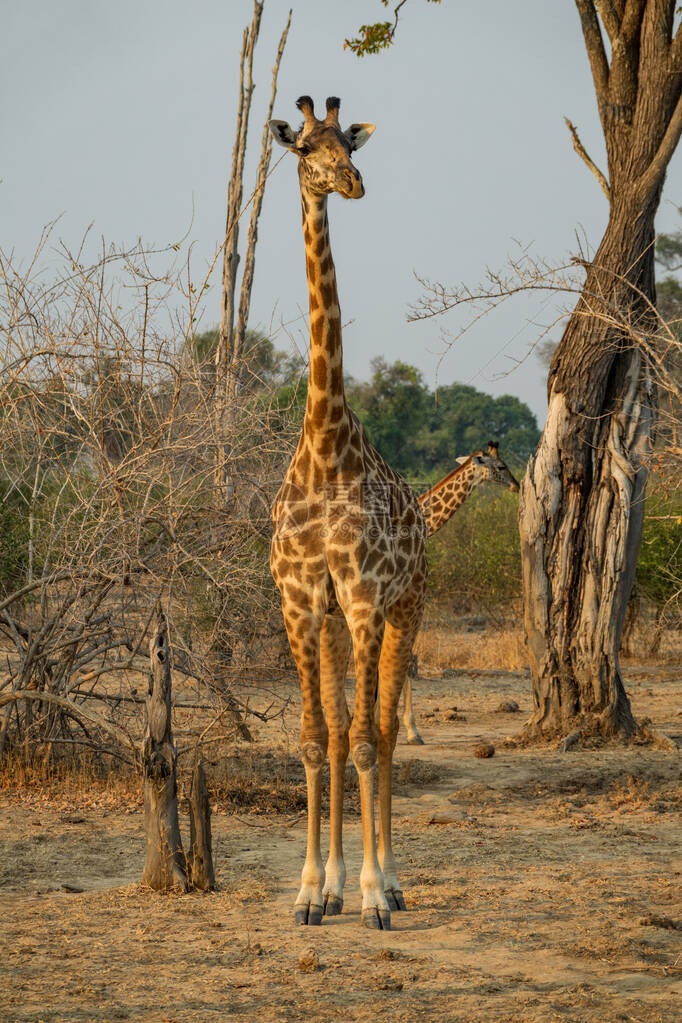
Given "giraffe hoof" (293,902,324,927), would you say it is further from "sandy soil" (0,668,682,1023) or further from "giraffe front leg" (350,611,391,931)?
"giraffe front leg" (350,611,391,931)

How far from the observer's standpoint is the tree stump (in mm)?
5531

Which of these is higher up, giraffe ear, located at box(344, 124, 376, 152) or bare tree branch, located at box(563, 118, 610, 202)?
bare tree branch, located at box(563, 118, 610, 202)

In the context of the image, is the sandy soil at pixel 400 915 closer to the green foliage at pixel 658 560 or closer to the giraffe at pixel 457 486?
the giraffe at pixel 457 486

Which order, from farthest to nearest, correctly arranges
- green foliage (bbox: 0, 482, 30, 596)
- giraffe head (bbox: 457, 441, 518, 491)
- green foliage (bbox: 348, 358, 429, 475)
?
green foliage (bbox: 348, 358, 429, 475) < giraffe head (bbox: 457, 441, 518, 491) < green foliage (bbox: 0, 482, 30, 596)

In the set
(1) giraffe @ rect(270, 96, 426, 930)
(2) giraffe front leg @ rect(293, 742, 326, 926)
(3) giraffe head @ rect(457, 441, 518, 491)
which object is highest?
(3) giraffe head @ rect(457, 441, 518, 491)

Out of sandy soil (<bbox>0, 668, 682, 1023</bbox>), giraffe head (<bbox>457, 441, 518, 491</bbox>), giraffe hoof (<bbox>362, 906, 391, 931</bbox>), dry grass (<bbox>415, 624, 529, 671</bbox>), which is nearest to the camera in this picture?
sandy soil (<bbox>0, 668, 682, 1023</bbox>)

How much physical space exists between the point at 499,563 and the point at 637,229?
31.4 feet

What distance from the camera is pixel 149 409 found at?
764 centimetres

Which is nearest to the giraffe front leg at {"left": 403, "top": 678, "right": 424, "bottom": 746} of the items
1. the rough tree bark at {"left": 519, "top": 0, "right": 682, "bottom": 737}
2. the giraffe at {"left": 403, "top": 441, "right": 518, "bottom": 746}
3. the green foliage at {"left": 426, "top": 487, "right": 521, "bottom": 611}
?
the rough tree bark at {"left": 519, "top": 0, "right": 682, "bottom": 737}

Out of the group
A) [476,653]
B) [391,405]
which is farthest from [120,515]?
[391,405]

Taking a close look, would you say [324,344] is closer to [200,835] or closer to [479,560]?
[200,835]

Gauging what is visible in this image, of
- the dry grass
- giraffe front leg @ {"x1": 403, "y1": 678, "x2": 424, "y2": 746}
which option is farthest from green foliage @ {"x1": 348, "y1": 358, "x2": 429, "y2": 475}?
giraffe front leg @ {"x1": 403, "y1": 678, "x2": 424, "y2": 746}

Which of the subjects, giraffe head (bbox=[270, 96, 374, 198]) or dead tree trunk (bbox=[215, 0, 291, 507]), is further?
dead tree trunk (bbox=[215, 0, 291, 507])

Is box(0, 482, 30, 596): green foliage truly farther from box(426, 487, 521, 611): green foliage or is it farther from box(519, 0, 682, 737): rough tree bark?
box(426, 487, 521, 611): green foliage
